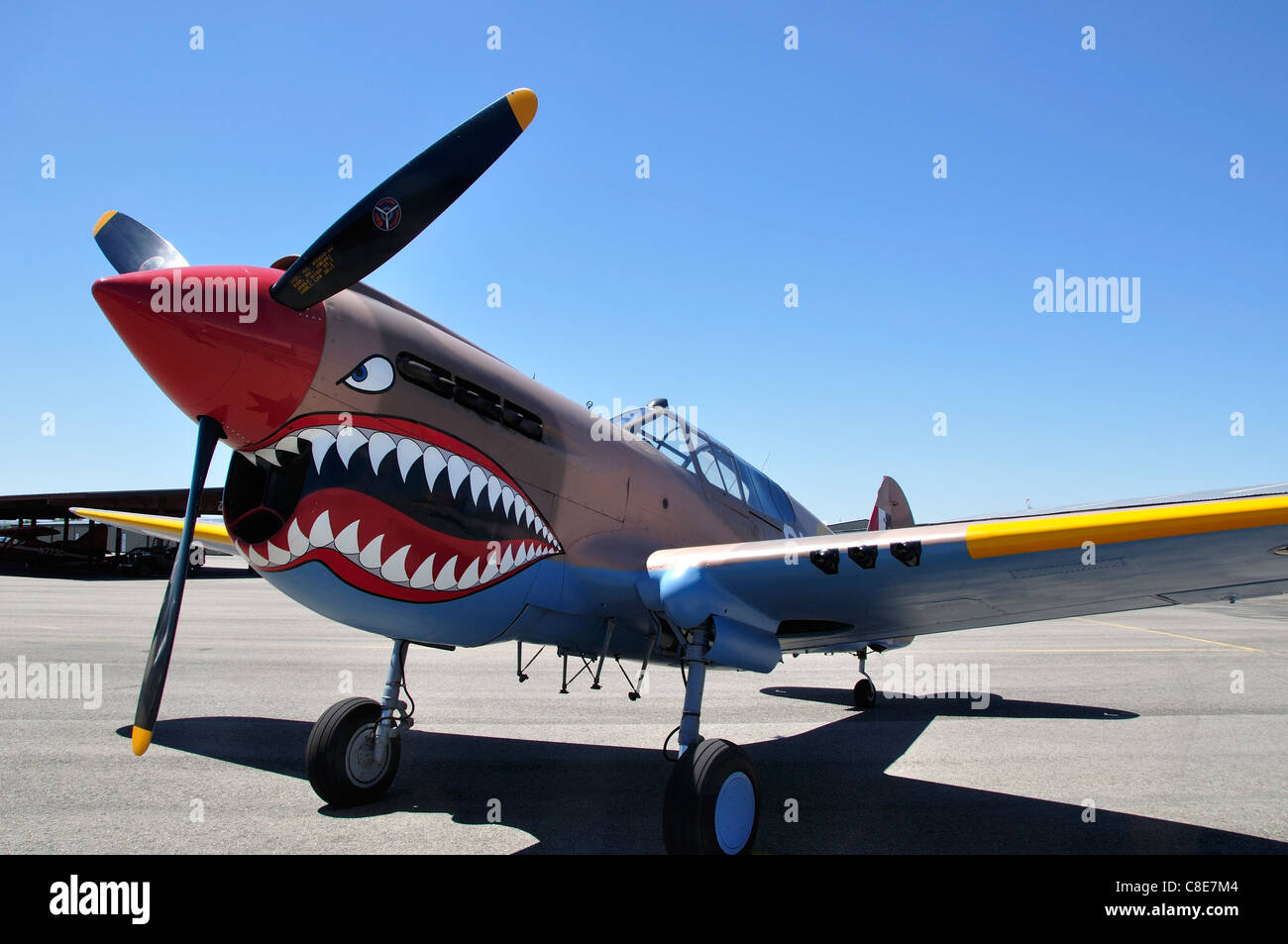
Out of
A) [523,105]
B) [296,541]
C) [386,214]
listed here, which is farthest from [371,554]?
[523,105]

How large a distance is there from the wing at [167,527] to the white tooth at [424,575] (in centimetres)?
307

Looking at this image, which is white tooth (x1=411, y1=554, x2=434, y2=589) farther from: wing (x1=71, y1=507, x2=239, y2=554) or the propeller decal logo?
wing (x1=71, y1=507, x2=239, y2=554)

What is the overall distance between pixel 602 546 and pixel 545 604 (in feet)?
1.76

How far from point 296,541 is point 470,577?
87cm

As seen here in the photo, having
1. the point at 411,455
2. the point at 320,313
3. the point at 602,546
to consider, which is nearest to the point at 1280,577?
the point at 602,546

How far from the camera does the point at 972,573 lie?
4043 mm

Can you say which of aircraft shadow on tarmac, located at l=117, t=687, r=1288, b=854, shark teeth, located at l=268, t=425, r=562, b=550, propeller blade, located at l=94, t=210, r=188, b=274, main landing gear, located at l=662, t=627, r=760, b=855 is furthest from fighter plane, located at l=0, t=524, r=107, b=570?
main landing gear, located at l=662, t=627, r=760, b=855

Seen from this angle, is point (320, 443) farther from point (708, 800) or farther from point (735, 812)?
point (735, 812)

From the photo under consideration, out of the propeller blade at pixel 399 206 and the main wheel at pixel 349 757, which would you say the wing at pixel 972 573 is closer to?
the main wheel at pixel 349 757

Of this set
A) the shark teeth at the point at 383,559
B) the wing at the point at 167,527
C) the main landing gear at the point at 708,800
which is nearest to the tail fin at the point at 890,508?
the main landing gear at the point at 708,800

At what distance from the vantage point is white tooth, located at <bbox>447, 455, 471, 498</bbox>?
392cm
